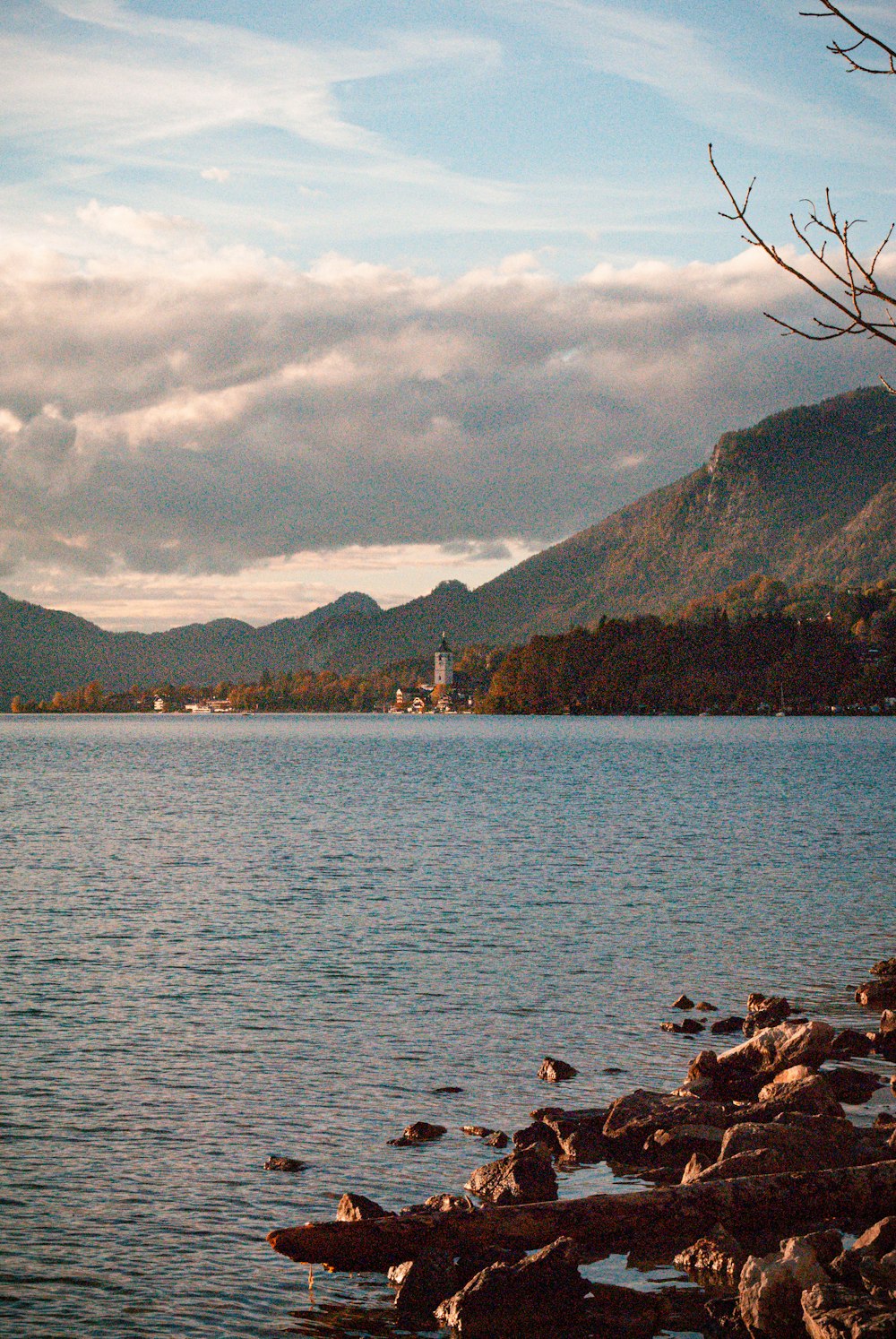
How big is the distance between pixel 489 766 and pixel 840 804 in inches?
2120

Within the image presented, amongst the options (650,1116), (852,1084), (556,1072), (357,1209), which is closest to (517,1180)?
(357,1209)

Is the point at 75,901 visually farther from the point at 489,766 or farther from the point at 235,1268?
the point at 489,766

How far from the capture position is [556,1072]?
61.6 ft

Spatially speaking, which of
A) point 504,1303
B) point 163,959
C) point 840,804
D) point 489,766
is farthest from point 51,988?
point 489,766

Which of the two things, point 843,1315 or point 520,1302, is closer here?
point 843,1315

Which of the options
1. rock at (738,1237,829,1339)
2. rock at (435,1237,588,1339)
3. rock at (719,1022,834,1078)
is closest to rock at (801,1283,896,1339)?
rock at (738,1237,829,1339)

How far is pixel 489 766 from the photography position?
12394 centimetres

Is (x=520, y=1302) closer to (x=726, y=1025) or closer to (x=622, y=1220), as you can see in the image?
(x=622, y=1220)

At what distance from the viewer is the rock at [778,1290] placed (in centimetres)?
1059

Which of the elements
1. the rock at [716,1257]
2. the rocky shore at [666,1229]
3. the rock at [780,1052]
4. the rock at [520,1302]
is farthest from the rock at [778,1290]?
the rock at [780,1052]

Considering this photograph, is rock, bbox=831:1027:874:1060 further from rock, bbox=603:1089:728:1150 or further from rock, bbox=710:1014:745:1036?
rock, bbox=603:1089:728:1150

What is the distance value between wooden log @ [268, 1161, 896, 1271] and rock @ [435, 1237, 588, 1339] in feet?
2.49

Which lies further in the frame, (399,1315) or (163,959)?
(163,959)

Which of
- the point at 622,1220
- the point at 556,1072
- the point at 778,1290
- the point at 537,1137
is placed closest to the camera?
the point at 778,1290
